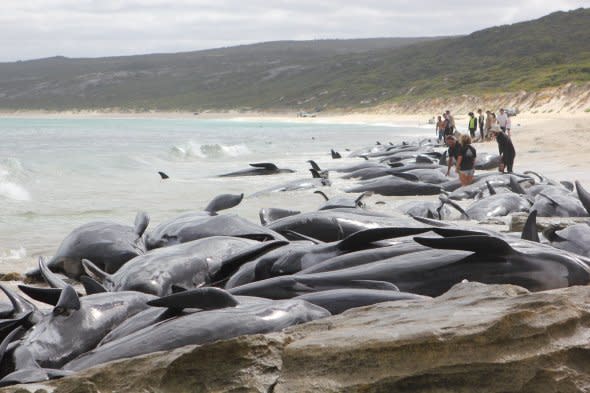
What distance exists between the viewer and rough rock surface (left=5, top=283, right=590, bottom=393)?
2902mm

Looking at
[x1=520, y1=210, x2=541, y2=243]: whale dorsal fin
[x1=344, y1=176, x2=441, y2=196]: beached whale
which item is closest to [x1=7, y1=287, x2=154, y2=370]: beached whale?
[x1=520, y1=210, x2=541, y2=243]: whale dorsal fin

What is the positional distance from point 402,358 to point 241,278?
2.68m

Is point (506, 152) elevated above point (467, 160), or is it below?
below

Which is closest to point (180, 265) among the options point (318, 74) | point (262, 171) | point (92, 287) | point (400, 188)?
point (92, 287)

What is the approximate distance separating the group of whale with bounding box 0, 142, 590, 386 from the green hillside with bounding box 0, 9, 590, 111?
57.3 m

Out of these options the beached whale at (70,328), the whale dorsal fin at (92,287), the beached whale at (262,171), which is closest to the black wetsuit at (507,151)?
the beached whale at (262,171)

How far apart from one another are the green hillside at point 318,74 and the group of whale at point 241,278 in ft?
188

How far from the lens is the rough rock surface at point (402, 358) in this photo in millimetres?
2902

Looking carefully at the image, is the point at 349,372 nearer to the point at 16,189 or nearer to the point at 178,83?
the point at 16,189

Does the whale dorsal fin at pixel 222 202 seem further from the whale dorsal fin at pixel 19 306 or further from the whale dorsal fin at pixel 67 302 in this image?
the whale dorsal fin at pixel 67 302

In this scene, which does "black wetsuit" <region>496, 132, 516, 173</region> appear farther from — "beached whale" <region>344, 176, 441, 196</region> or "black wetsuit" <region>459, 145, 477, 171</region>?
"beached whale" <region>344, 176, 441, 196</region>

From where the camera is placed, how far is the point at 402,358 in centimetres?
296

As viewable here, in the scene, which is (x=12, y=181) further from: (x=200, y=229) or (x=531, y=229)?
(x=531, y=229)

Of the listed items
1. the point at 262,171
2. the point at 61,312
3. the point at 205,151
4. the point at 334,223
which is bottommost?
the point at 205,151
